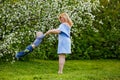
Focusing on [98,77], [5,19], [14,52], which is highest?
[5,19]

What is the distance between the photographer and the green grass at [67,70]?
495 inches

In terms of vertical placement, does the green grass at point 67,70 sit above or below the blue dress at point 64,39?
below

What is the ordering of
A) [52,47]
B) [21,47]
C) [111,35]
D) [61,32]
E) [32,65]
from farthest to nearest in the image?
[111,35]
[52,47]
[32,65]
[21,47]
[61,32]

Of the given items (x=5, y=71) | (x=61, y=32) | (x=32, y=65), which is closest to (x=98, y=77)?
(x=61, y=32)

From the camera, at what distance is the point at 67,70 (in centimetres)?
1600

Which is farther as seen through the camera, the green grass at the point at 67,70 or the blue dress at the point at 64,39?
the green grass at the point at 67,70

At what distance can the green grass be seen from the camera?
12.6 metres

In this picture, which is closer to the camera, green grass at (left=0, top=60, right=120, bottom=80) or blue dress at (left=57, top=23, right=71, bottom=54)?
blue dress at (left=57, top=23, right=71, bottom=54)

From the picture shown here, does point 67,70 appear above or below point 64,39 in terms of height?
below

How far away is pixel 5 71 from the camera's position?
14.9 meters

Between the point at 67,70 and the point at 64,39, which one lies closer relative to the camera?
the point at 64,39

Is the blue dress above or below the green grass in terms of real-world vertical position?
above

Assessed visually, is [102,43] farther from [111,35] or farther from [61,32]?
[61,32]

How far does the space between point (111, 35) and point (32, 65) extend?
17.5 feet
